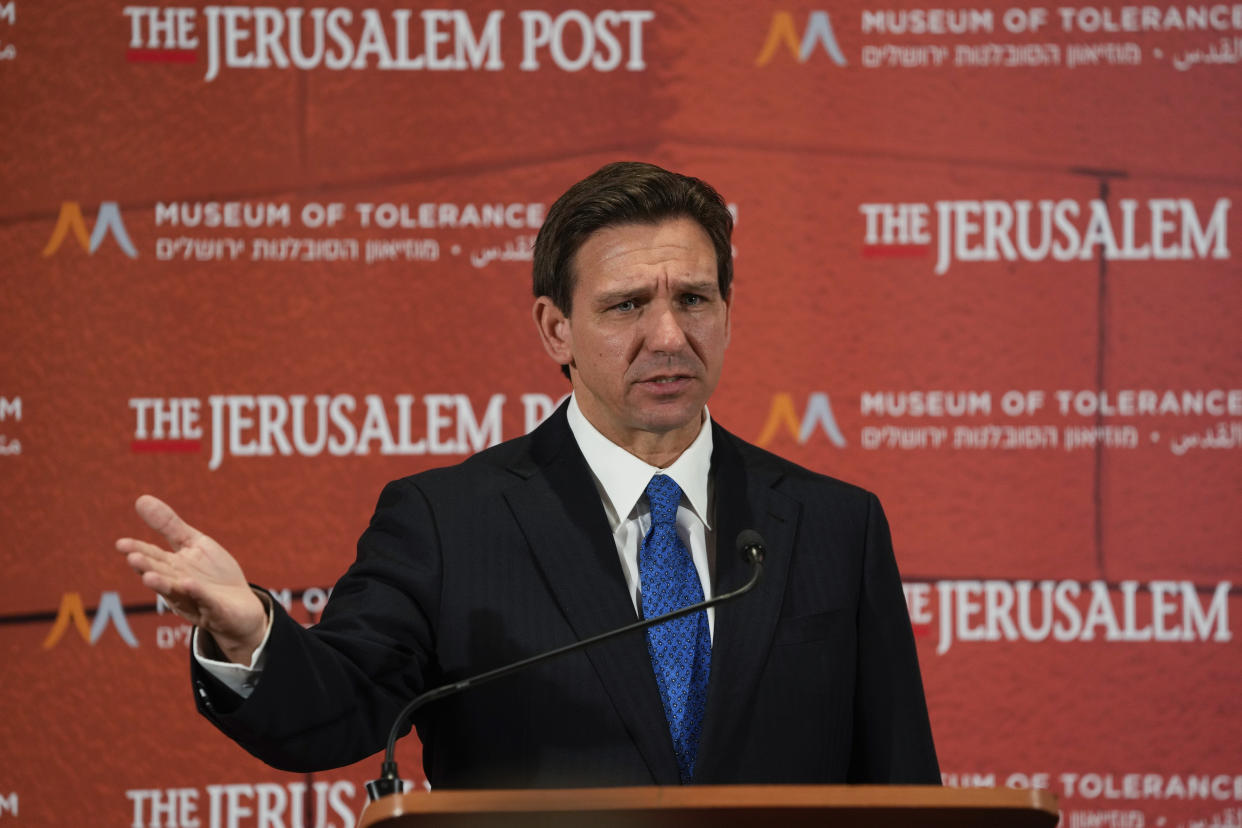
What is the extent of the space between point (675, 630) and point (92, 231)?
5.68 feet

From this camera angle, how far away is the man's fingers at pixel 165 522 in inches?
51.9

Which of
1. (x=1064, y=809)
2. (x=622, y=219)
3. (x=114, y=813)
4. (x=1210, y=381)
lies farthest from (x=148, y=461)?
(x=1210, y=381)

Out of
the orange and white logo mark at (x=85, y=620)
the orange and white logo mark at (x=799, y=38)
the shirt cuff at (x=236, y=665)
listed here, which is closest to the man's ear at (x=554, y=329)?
the shirt cuff at (x=236, y=665)

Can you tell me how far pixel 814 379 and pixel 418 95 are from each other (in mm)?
1057

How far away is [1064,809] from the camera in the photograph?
9.20 feet

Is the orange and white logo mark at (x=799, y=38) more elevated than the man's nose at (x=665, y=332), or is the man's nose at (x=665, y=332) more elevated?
the orange and white logo mark at (x=799, y=38)

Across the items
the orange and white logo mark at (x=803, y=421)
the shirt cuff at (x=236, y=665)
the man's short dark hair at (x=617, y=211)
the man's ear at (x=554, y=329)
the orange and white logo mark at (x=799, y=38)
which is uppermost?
the orange and white logo mark at (x=799, y=38)

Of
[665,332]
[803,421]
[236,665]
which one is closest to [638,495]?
[665,332]

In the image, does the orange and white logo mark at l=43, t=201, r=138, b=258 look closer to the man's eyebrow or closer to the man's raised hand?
the man's eyebrow

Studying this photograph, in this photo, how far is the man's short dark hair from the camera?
183cm

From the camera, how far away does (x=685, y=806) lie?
1.04 metres

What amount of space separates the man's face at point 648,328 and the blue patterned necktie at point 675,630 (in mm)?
110

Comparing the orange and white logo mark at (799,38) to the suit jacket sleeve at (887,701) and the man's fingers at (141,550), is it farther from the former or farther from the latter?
the man's fingers at (141,550)

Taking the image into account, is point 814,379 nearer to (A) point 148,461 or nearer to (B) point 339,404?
(B) point 339,404
